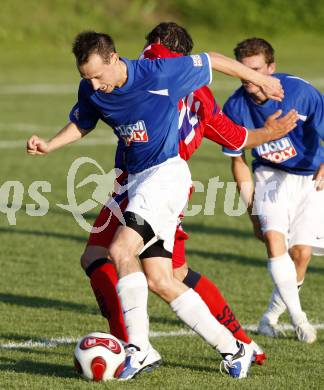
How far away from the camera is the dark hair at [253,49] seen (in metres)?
7.74

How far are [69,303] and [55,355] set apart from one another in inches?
72.0

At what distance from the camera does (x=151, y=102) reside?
21.3 ft

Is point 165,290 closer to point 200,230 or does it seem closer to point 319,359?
point 319,359

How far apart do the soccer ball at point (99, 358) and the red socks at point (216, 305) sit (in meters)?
0.94

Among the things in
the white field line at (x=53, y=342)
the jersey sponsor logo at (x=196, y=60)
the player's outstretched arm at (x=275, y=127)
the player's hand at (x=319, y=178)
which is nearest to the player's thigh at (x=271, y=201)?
the player's hand at (x=319, y=178)

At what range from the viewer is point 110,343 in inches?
248

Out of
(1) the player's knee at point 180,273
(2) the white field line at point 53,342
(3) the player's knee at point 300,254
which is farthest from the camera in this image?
(3) the player's knee at point 300,254

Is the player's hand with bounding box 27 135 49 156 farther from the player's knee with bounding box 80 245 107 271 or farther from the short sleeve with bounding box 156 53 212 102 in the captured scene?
the short sleeve with bounding box 156 53 212 102

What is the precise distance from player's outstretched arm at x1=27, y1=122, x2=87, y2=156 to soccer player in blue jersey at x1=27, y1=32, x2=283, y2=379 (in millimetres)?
353

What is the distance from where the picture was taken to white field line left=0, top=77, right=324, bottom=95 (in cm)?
2896

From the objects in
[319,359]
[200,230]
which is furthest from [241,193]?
[200,230]

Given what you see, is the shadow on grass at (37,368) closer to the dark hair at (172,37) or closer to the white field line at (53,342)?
the white field line at (53,342)

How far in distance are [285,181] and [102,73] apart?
7.61 ft

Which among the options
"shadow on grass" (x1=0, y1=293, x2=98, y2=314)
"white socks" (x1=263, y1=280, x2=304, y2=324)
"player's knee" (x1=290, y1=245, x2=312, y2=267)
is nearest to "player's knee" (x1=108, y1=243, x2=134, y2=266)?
"white socks" (x1=263, y1=280, x2=304, y2=324)
